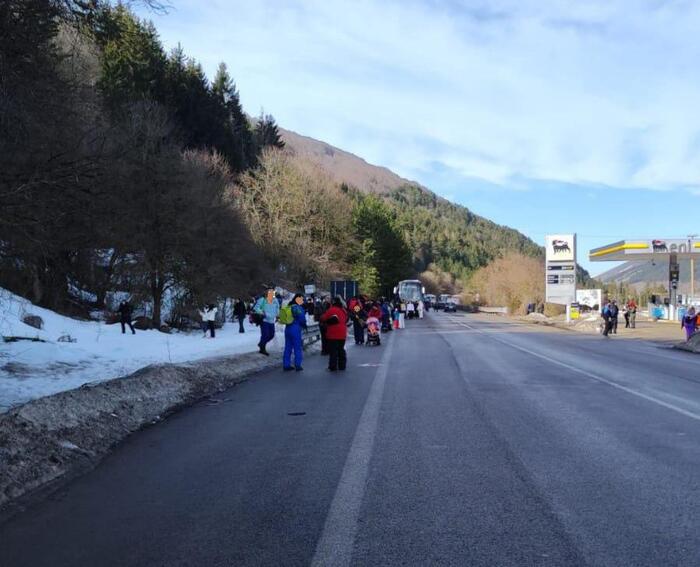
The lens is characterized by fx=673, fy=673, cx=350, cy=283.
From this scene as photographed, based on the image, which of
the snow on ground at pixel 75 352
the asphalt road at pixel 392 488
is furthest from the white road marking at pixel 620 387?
the snow on ground at pixel 75 352

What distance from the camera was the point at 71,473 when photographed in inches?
263

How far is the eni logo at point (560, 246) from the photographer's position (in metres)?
50.3

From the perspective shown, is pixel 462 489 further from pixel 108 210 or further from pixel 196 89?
pixel 196 89

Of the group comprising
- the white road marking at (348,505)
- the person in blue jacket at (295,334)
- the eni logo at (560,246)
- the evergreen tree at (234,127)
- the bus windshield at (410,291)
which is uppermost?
the evergreen tree at (234,127)

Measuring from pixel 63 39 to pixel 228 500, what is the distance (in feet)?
26.8

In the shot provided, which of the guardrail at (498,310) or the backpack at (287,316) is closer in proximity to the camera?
the backpack at (287,316)

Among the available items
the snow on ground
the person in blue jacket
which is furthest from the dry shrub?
the person in blue jacket

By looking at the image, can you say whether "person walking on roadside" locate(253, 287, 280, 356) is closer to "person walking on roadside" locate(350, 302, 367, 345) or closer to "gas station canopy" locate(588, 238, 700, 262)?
"person walking on roadside" locate(350, 302, 367, 345)

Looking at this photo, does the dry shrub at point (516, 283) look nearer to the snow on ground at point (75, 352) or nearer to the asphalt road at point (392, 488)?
the snow on ground at point (75, 352)

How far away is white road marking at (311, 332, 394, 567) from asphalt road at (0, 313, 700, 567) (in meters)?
0.02

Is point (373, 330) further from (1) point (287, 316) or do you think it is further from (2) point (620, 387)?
(2) point (620, 387)

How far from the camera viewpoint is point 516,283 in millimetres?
88438

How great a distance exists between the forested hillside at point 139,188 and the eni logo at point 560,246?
2050 centimetres

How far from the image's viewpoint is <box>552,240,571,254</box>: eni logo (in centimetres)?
5031
